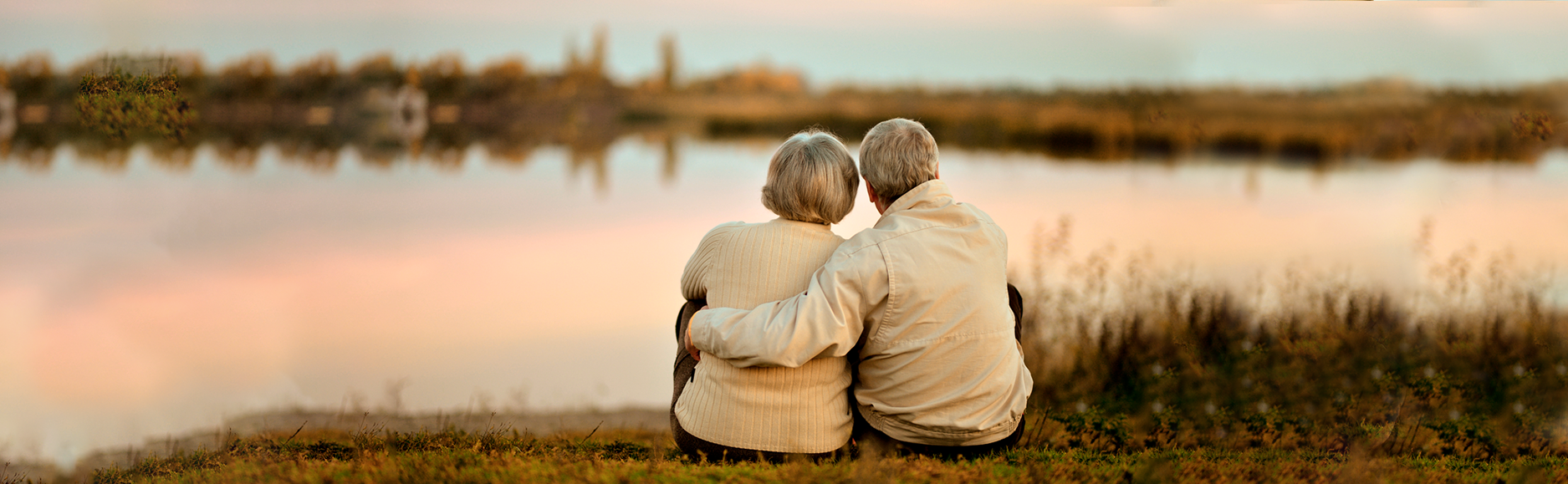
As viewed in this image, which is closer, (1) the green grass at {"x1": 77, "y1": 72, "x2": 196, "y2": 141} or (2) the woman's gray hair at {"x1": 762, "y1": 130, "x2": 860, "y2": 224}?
(2) the woman's gray hair at {"x1": 762, "y1": 130, "x2": 860, "y2": 224}

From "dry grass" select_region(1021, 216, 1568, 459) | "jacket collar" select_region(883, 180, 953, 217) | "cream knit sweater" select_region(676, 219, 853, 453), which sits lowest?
"dry grass" select_region(1021, 216, 1568, 459)

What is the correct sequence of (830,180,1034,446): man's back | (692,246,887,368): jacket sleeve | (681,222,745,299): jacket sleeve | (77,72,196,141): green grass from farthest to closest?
(77,72,196,141): green grass
(681,222,745,299): jacket sleeve
(830,180,1034,446): man's back
(692,246,887,368): jacket sleeve

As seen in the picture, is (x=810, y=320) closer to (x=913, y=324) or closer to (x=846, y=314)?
(x=846, y=314)

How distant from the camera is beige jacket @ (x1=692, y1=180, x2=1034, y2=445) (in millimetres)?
2652

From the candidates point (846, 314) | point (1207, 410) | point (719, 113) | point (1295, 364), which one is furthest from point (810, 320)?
point (719, 113)

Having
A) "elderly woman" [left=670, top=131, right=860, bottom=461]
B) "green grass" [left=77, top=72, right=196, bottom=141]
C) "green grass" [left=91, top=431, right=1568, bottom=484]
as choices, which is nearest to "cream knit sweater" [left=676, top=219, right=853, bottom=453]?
"elderly woman" [left=670, top=131, right=860, bottom=461]

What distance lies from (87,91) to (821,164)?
3768 millimetres

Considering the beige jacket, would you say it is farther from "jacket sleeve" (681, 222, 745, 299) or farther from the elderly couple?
"jacket sleeve" (681, 222, 745, 299)

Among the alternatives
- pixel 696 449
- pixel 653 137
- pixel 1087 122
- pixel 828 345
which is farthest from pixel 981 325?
pixel 653 137

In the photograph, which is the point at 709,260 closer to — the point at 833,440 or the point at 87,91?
the point at 833,440

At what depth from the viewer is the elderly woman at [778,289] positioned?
110 inches

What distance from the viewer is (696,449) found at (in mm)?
3002

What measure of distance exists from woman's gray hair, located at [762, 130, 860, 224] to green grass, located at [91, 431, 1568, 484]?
79cm

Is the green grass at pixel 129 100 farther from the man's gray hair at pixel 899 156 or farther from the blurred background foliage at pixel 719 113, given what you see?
the man's gray hair at pixel 899 156
